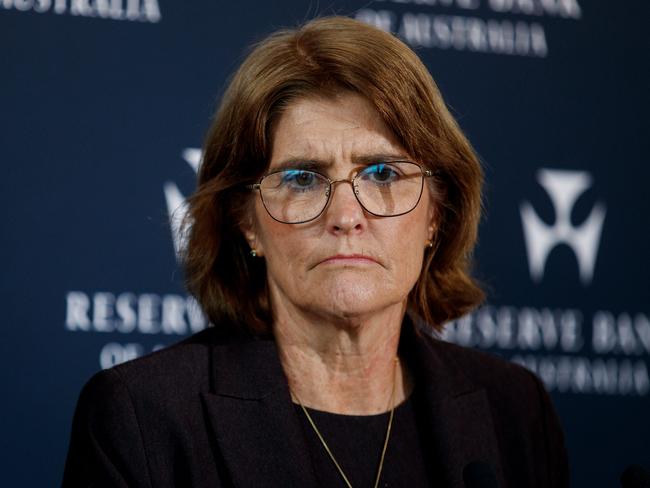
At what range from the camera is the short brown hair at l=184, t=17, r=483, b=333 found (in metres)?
1.83

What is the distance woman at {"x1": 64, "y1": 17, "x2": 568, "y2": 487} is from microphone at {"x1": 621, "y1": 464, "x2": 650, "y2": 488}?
17.1 inches

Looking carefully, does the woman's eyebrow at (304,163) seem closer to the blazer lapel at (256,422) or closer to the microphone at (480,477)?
the blazer lapel at (256,422)

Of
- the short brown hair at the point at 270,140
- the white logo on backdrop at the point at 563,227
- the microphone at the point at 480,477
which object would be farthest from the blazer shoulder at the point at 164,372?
the white logo on backdrop at the point at 563,227

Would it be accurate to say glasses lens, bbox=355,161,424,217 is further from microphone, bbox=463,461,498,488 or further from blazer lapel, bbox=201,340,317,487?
microphone, bbox=463,461,498,488

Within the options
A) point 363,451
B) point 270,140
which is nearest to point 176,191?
point 270,140

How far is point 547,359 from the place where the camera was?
2.56 m

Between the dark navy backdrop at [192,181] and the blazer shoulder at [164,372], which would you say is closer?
the blazer shoulder at [164,372]

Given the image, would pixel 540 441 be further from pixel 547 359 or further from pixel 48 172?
pixel 48 172

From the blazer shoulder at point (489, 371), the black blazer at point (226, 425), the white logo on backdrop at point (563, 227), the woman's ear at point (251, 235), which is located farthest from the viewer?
the white logo on backdrop at point (563, 227)

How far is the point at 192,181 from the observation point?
2.38 meters

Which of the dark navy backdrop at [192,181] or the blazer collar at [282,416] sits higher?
the dark navy backdrop at [192,181]

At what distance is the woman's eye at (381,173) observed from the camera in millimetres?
1789

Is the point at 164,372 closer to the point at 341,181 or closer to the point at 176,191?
the point at 341,181

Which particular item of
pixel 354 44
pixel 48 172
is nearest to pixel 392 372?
pixel 354 44
